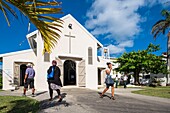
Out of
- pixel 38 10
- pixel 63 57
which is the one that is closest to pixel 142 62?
pixel 63 57

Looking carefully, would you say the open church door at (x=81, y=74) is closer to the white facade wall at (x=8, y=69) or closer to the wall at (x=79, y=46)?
the wall at (x=79, y=46)

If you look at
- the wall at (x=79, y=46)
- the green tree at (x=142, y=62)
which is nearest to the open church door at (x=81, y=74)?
the wall at (x=79, y=46)

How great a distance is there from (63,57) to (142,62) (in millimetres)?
13149

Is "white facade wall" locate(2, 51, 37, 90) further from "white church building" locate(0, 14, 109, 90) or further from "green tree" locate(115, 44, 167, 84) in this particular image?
"green tree" locate(115, 44, 167, 84)

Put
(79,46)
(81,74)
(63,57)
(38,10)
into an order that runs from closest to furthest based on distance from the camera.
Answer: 1. (38,10)
2. (63,57)
3. (81,74)
4. (79,46)

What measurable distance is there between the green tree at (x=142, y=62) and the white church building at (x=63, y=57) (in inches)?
350

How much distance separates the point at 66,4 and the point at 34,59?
15921mm

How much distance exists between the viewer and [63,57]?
18.9m

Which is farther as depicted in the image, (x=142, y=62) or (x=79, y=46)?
(x=142, y=62)

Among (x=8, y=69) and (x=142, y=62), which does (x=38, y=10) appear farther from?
(x=142, y=62)

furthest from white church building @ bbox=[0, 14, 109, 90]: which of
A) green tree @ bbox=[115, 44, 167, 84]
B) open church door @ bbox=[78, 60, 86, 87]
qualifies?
green tree @ bbox=[115, 44, 167, 84]

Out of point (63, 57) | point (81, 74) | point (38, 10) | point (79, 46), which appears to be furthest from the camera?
point (79, 46)

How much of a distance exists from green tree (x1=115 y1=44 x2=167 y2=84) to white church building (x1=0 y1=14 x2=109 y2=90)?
8881mm

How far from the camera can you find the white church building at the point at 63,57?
709 inches
